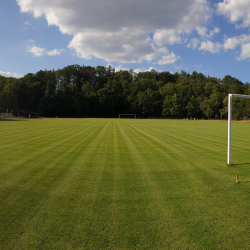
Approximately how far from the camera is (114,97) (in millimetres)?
94688

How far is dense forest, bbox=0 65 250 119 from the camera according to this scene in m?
83.1

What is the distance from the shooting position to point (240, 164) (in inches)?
306

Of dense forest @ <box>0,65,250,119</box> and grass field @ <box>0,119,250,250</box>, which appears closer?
grass field @ <box>0,119,250,250</box>

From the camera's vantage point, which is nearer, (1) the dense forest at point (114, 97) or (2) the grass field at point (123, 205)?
(2) the grass field at point (123, 205)

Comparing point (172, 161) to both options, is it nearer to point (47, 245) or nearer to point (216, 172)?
point (216, 172)

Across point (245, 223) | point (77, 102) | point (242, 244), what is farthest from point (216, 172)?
point (77, 102)

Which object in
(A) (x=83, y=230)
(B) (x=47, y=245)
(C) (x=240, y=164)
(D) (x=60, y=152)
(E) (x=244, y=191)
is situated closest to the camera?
(B) (x=47, y=245)

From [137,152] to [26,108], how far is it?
297 ft

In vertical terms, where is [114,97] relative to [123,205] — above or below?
above

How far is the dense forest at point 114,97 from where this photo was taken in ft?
273

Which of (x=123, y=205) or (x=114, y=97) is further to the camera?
(x=114, y=97)

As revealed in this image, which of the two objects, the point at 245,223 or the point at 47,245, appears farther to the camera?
the point at 245,223

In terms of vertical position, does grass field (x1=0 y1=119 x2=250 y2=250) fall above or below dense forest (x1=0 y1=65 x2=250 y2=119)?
below

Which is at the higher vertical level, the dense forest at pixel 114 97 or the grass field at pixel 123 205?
the dense forest at pixel 114 97
